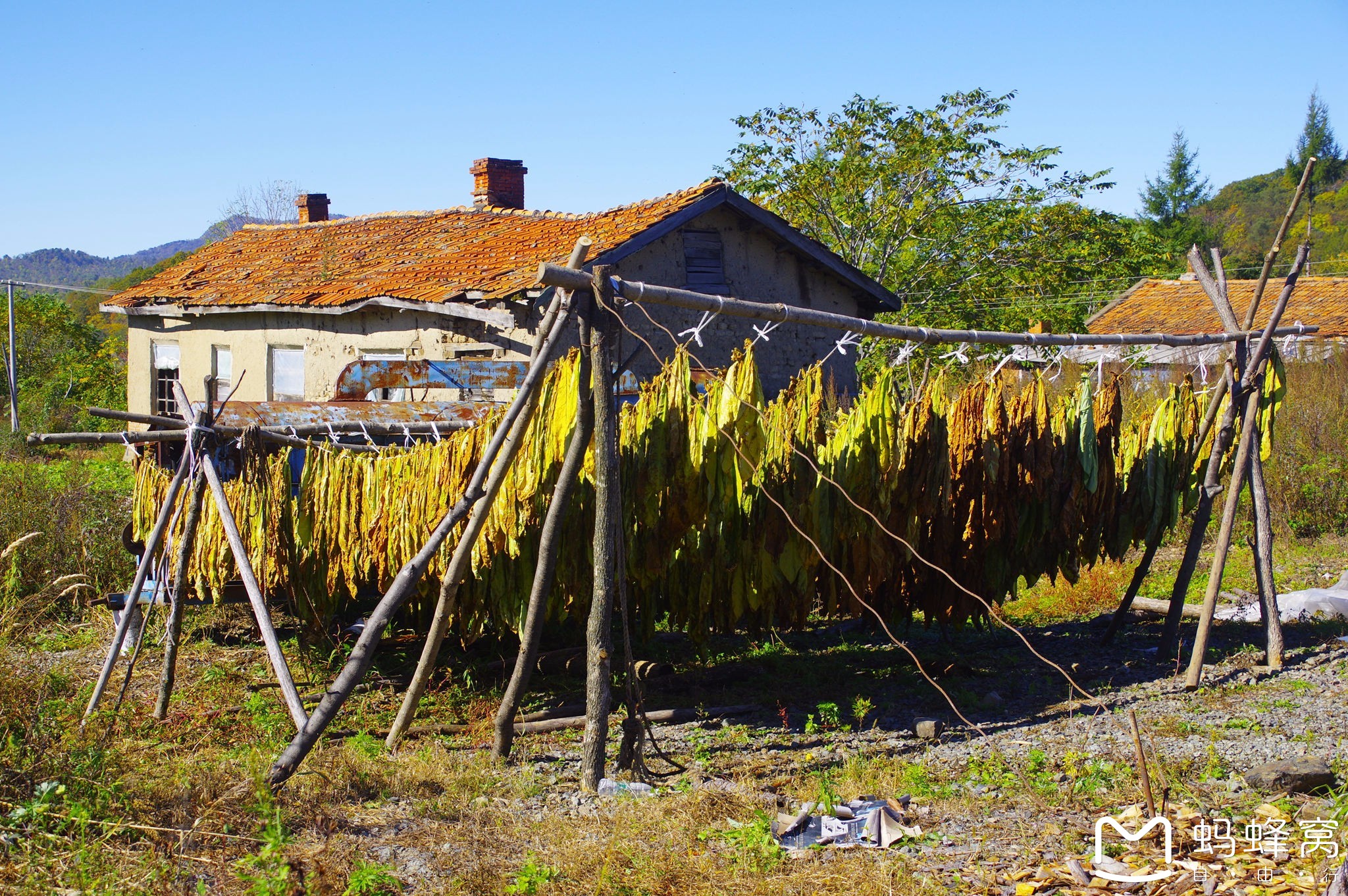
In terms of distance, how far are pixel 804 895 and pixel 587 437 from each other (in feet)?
6.55

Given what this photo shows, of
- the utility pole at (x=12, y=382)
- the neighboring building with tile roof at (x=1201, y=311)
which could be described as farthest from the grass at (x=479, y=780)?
the utility pole at (x=12, y=382)

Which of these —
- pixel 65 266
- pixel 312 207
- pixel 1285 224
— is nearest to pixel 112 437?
pixel 1285 224

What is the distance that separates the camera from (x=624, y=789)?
4461mm

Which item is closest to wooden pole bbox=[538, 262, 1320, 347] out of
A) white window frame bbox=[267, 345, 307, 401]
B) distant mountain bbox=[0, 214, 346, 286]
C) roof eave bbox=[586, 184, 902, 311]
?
roof eave bbox=[586, 184, 902, 311]

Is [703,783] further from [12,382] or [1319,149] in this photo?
[1319,149]

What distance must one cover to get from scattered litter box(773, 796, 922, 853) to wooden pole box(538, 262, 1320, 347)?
6.70 feet

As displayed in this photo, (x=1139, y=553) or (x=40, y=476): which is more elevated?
(x=40, y=476)

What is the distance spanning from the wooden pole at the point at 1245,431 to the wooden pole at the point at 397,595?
4.14m

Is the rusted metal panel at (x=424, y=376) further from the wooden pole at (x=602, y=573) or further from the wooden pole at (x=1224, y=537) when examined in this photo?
the wooden pole at (x=1224, y=537)

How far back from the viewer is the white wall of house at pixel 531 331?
1238 cm

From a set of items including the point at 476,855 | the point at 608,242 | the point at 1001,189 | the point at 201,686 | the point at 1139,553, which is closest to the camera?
the point at 476,855

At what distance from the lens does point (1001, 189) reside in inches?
718

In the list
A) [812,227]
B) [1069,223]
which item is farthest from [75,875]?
[1069,223]

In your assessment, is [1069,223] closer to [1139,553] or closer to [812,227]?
[812,227]
